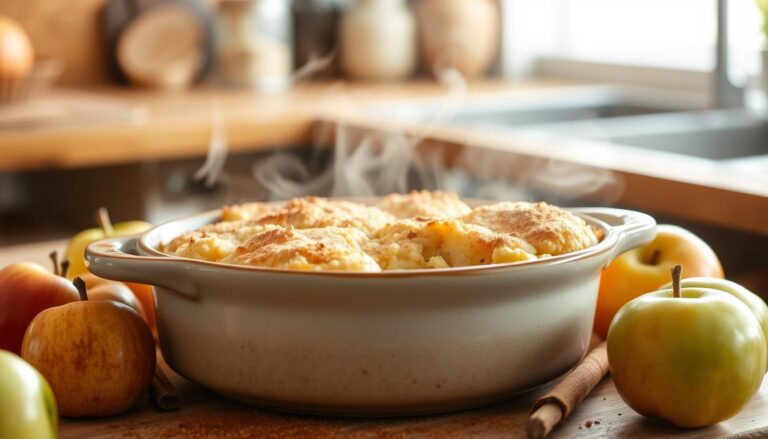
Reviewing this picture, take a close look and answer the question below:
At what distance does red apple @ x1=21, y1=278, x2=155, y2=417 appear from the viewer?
818 millimetres

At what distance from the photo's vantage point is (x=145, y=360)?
0.85 meters

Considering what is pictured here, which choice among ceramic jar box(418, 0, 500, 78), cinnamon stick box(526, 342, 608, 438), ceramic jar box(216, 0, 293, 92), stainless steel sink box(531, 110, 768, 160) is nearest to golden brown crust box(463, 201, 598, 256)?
cinnamon stick box(526, 342, 608, 438)

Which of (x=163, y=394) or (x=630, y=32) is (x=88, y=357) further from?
(x=630, y=32)

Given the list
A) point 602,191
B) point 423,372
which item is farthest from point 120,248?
point 602,191

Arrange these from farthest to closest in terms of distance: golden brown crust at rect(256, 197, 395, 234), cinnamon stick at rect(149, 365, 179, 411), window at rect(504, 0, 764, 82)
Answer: window at rect(504, 0, 764, 82)
golden brown crust at rect(256, 197, 395, 234)
cinnamon stick at rect(149, 365, 179, 411)

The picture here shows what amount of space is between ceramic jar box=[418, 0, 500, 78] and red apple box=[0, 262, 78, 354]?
2738 millimetres

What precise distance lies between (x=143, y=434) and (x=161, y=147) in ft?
5.60

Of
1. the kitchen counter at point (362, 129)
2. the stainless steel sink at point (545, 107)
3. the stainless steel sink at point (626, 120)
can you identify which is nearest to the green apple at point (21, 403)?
the kitchen counter at point (362, 129)

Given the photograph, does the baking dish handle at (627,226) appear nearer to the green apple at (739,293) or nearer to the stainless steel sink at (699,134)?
the green apple at (739,293)

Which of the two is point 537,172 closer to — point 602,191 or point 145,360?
point 602,191

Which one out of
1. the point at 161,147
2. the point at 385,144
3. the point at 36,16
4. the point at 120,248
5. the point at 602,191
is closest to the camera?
the point at 120,248

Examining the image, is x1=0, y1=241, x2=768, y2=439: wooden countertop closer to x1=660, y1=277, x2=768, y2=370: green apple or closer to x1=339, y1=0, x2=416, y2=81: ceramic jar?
x1=660, y1=277, x2=768, y2=370: green apple

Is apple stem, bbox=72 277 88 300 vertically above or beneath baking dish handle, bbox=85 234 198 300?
beneath

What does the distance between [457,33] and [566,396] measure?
2903 millimetres
